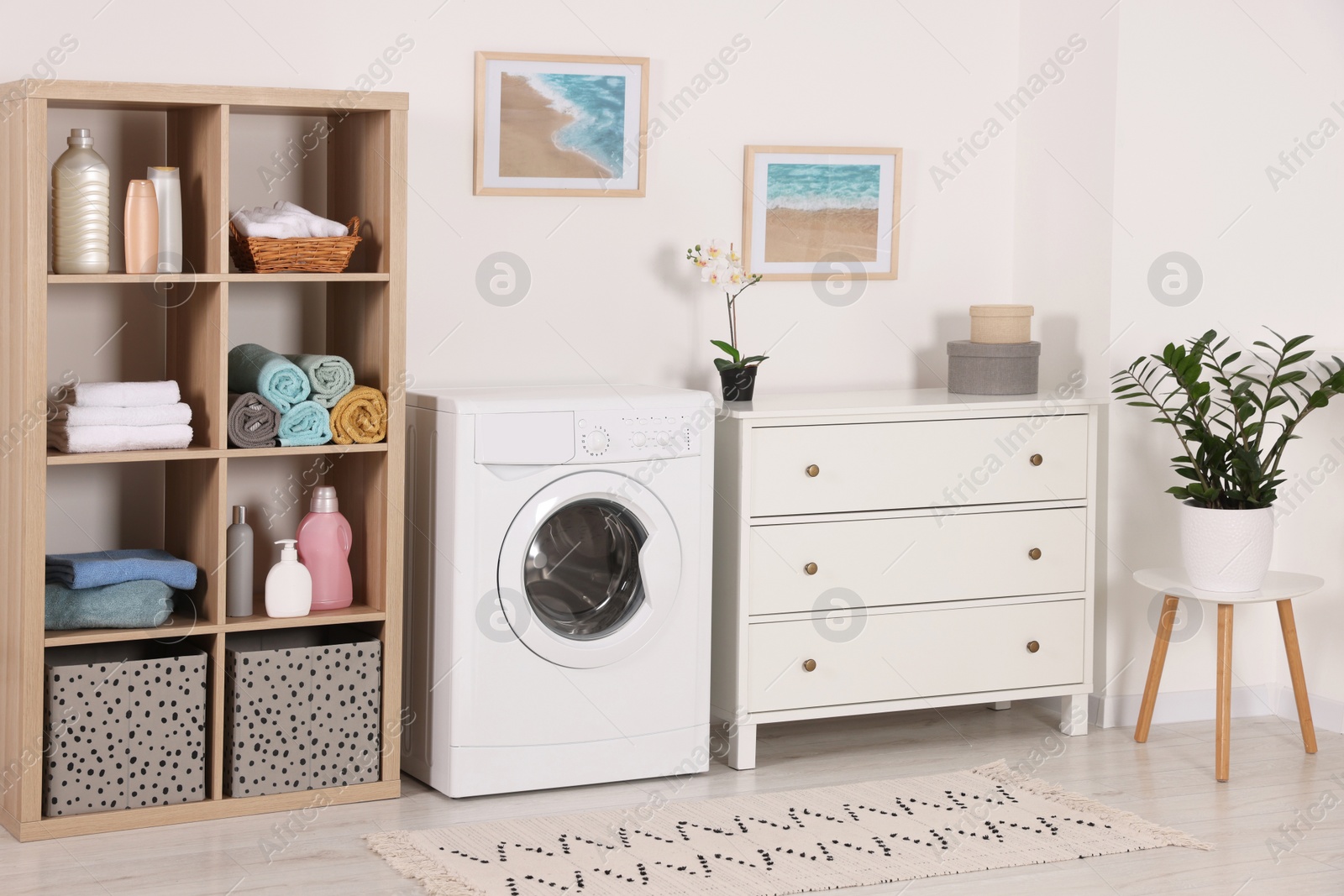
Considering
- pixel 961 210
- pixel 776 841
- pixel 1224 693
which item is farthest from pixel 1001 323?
pixel 776 841

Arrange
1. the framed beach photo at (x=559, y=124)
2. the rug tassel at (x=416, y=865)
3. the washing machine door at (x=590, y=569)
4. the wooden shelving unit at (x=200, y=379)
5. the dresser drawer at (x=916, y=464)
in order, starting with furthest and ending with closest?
the framed beach photo at (x=559, y=124), the dresser drawer at (x=916, y=464), the washing machine door at (x=590, y=569), the wooden shelving unit at (x=200, y=379), the rug tassel at (x=416, y=865)

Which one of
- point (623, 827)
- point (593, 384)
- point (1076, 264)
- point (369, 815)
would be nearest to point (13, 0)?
point (593, 384)

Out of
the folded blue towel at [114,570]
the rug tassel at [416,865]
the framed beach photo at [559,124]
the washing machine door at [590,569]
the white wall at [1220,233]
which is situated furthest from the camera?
the white wall at [1220,233]

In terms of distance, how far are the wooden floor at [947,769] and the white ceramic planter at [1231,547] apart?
459 millimetres

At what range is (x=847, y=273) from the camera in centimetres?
414

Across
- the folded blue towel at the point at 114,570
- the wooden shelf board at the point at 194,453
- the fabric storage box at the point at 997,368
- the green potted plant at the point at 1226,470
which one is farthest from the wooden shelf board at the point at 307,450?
the green potted plant at the point at 1226,470

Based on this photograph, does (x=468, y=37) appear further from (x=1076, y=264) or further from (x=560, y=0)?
(x=1076, y=264)

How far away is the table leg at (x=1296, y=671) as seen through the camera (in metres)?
3.77

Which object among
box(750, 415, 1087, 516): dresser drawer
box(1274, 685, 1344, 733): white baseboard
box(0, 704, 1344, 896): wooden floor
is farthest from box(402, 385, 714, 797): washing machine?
box(1274, 685, 1344, 733): white baseboard

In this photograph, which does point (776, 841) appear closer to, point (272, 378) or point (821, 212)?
point (272, 378)

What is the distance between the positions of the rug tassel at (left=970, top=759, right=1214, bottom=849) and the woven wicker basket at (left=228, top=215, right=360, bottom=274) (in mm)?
1896

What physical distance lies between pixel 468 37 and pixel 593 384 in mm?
905

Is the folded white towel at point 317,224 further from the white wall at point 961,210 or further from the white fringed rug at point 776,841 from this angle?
the white fringed rug at point 776,841

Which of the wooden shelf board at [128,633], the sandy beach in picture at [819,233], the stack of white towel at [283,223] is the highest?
the sandy beach in picture at [819,233]
